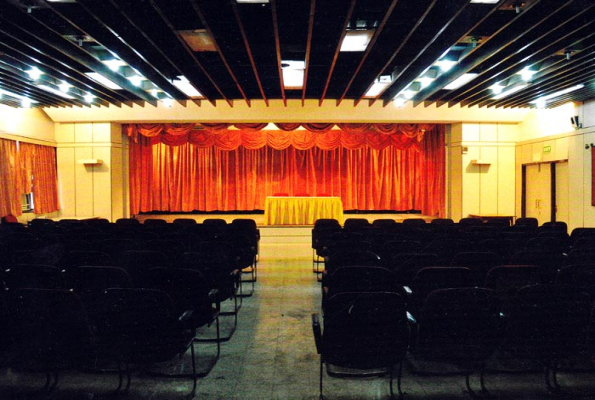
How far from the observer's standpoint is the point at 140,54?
7.03 meters

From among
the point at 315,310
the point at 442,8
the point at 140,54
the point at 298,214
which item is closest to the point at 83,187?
the point at 298,214

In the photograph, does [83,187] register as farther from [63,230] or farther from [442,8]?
[442,8]

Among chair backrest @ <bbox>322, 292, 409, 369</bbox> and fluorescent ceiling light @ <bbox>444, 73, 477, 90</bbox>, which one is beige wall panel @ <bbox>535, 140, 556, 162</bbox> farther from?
chair backrest @ <bbox>322, 292, 409, 369</bbox>

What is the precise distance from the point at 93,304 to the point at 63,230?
3901mm

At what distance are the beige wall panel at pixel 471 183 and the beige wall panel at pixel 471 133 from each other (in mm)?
263

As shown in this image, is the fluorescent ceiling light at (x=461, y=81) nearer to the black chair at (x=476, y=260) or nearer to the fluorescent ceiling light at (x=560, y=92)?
the fluorescent ceiling light at (x=560, y=92)

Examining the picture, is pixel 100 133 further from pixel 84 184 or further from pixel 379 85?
pixel 379 85

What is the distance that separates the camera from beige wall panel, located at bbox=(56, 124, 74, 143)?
13.5 m

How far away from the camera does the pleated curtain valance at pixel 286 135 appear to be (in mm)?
13898

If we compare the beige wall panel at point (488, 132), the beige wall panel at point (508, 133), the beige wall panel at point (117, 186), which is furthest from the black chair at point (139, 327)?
the beige wall panel at point (508, 133)

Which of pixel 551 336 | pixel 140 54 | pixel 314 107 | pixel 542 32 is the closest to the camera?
pixel 551 336

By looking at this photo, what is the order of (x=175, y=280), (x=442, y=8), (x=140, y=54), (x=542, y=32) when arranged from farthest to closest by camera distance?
(x=140, y=54)
(x=542, y=32)
(x=442, y=8)
(x=175, y=280)

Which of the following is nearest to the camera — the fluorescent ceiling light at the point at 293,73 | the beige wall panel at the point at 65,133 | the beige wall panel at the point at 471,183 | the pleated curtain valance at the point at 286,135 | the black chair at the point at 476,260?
the black chair at the point at 476,260

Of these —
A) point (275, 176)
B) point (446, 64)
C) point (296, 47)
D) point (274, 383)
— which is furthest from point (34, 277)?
point (275, 176)
